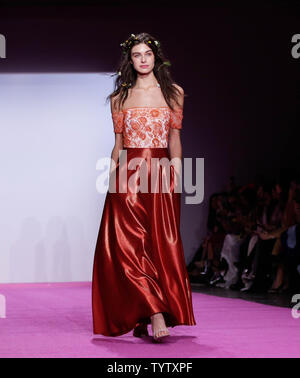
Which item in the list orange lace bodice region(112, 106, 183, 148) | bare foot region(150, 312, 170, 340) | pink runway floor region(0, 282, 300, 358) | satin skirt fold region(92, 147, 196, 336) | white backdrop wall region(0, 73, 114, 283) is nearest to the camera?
pink runway floor region(0, 282, 300, 358)

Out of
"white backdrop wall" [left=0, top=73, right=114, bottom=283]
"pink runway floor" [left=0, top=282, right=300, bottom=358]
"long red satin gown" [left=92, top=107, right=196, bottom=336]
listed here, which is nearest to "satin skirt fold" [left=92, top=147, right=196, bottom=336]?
"long red satin gown" [left=92, top=107, right=196, bottom=336]

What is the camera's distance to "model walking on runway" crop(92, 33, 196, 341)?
10.4 ft

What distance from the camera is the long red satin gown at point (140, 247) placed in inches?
124

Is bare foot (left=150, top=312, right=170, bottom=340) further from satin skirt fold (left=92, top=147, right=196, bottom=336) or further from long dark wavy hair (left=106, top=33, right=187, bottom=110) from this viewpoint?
long dark wavy hair (left=106, top=33, right=187, bottom=110)

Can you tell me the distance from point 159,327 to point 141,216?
52 centimetres

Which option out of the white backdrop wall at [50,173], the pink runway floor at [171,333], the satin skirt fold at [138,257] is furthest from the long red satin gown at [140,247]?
the white backdrop wall at [50,173]

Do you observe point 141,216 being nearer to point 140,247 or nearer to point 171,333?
point 140,247

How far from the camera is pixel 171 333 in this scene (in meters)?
3.44

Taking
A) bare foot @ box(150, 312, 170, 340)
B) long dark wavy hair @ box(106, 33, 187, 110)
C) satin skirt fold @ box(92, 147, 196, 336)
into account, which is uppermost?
long dark wavy hair @ box(106, 33, 187, 110)

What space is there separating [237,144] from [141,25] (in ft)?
5.58

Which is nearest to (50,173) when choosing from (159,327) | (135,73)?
(135,73)

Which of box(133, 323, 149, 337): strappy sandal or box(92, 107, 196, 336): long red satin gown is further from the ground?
box(92, 107, 196, 336): long red satin gown

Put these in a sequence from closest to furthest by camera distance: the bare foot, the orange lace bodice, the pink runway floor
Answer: the pink runway floor < the bare foot < the orange lace bodice

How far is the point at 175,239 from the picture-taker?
3225 mm
